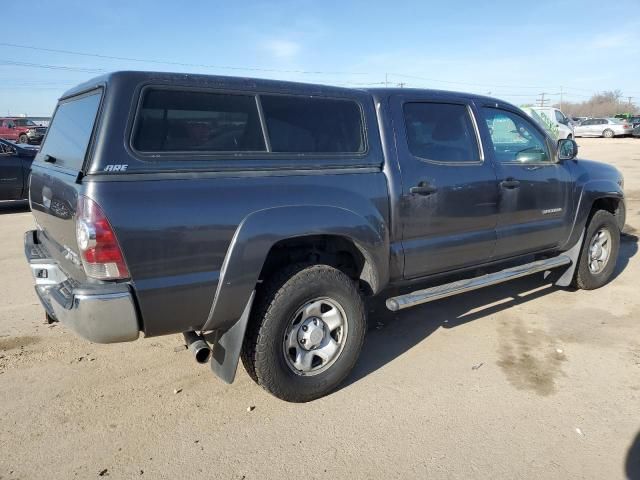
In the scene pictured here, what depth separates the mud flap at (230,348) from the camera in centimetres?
288

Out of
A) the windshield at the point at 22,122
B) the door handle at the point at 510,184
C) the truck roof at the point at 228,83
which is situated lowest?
the door handle at the point at 510,184

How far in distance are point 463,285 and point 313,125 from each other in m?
1.73

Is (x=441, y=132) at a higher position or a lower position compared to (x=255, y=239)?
higher

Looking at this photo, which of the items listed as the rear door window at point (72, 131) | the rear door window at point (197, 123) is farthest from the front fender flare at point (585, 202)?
the rear door window at point (72, 131)

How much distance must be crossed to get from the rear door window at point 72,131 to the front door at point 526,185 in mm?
2973

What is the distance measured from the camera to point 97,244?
2438 mm

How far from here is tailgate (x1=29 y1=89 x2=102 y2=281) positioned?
2678 millimetres

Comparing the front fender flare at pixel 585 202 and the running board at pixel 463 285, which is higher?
the front fender flare at pixel 585 202

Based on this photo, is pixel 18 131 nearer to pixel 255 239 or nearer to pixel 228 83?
pixel 228 83

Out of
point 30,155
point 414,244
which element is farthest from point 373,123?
point 30,155

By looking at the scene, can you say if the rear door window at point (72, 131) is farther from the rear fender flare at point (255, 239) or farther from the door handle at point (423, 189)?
the door handle at point (423, 189)

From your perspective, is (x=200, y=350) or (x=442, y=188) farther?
(x=442, y=188)

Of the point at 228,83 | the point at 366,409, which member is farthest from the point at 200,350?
the point at 228,83

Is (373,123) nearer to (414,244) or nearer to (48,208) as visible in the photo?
(414,244)
